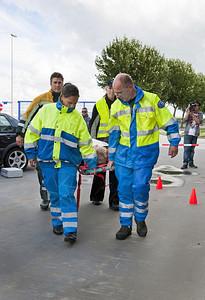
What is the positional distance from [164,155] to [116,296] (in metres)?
11.1

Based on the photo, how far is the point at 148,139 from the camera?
425 centimetres

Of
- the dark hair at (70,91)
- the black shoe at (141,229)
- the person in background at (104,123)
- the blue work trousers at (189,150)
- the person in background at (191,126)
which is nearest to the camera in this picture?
the dark hair at (70,91)

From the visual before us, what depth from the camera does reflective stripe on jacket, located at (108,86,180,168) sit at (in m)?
4.22

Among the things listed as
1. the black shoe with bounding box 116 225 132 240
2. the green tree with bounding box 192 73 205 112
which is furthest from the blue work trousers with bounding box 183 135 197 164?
the green tree with bounding box 192 73 205 112

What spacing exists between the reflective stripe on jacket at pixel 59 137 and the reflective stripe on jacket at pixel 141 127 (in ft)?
1.41

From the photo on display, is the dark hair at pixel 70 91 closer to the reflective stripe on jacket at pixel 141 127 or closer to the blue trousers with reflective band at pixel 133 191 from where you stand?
the reflective stripe on jacket at pixel 141 127

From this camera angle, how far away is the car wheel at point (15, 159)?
948 cm

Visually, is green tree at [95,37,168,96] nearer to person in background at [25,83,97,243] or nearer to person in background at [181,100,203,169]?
person in background at [181,100,203,169]

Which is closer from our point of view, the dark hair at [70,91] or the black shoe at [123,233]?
the dark hair at [70,91]

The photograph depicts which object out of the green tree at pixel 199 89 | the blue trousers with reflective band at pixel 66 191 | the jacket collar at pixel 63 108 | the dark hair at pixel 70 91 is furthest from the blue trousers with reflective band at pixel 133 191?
the green tree at pixel 199 89

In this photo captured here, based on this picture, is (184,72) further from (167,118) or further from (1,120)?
(167,118)

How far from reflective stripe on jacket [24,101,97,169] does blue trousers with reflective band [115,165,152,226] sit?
417 mm

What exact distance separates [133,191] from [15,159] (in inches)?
232

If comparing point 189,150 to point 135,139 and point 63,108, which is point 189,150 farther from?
point 63,108
